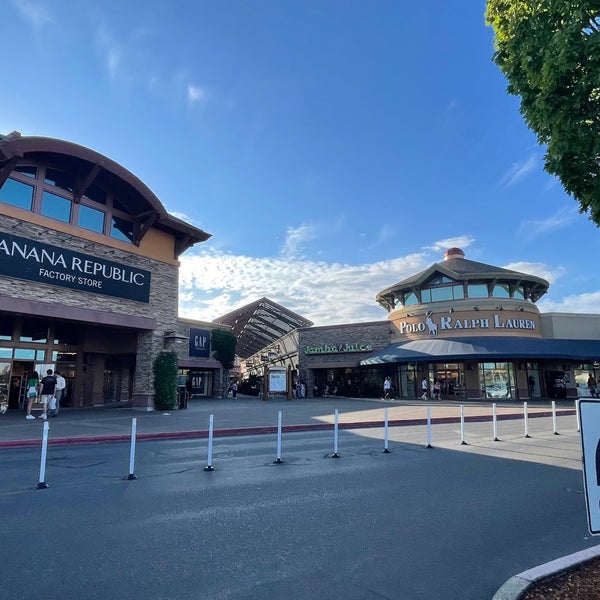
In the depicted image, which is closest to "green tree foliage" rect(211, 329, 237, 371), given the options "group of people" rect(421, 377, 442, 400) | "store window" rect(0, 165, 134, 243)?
"group of people" rect(421, 377, 442, 400)

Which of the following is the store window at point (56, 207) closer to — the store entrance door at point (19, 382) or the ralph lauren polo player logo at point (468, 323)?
the store entrance door at point (19, 382)

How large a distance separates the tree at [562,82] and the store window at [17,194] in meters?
17.9

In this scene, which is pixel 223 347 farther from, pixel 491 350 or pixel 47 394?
pixel 47 394

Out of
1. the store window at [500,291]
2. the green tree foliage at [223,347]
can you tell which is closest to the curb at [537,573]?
the store window at [500,291]

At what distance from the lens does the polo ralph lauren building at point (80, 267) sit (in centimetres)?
1758

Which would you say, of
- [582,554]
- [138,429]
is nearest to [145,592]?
[582,554]

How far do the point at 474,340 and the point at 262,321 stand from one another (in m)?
27.6

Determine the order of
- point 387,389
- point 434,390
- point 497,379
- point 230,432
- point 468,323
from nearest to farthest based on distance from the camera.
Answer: point 230,432 < point 497,379 < point 434,390 < point 468,323 < point 387,389

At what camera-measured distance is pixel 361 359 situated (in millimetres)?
37906

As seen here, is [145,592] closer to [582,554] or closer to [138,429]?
[582,554]

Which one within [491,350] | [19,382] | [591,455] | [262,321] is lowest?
[591,455]

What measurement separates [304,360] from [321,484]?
33.1 metres

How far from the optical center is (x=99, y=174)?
2100 centimetres

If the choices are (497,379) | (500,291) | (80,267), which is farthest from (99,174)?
(497,379)
